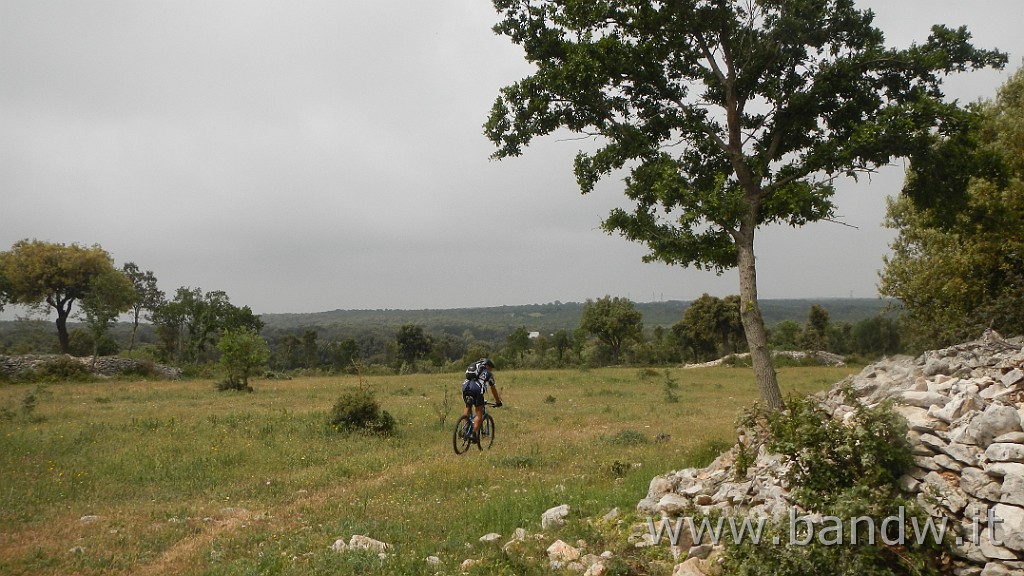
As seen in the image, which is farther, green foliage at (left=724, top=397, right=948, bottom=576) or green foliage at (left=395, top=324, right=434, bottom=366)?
green foliage at (left=395, top=324, right=434, bottom=366)

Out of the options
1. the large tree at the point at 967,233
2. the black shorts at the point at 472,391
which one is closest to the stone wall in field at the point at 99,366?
the black shorts at the point at 472,391

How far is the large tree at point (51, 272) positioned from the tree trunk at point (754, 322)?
5731cm

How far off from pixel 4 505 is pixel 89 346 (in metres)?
68.8

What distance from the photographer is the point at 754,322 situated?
10.5 m

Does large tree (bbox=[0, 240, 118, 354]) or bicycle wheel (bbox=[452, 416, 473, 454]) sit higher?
large tree (bbox=[0, 240, 118, 354])

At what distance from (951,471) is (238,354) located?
3179 cm

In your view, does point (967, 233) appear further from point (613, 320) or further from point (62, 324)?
point (62, 324)

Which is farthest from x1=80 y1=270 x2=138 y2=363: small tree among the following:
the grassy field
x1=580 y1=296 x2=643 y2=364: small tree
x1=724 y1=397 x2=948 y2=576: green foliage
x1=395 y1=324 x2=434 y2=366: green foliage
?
x1=724 y1=397 x2=948 y2=576: green foliage

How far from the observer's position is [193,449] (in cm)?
1460

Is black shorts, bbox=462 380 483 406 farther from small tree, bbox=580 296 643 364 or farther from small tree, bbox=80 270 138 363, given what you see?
small tree, bbox=580 296 643 364

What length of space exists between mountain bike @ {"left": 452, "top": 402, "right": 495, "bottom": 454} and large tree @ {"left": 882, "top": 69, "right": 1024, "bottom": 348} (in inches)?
410

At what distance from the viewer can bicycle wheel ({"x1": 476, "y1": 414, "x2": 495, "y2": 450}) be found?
14.8 meters

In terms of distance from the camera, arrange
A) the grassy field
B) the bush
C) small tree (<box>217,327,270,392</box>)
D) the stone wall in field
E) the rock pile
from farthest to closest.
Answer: the stone wall in field → small tree (<box>217,327,270,392</box>) → the bush → the grassy field → the rock pile

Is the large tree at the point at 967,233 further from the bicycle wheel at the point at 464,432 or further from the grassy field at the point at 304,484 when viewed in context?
the bicycle wheel at the point at 464,432
